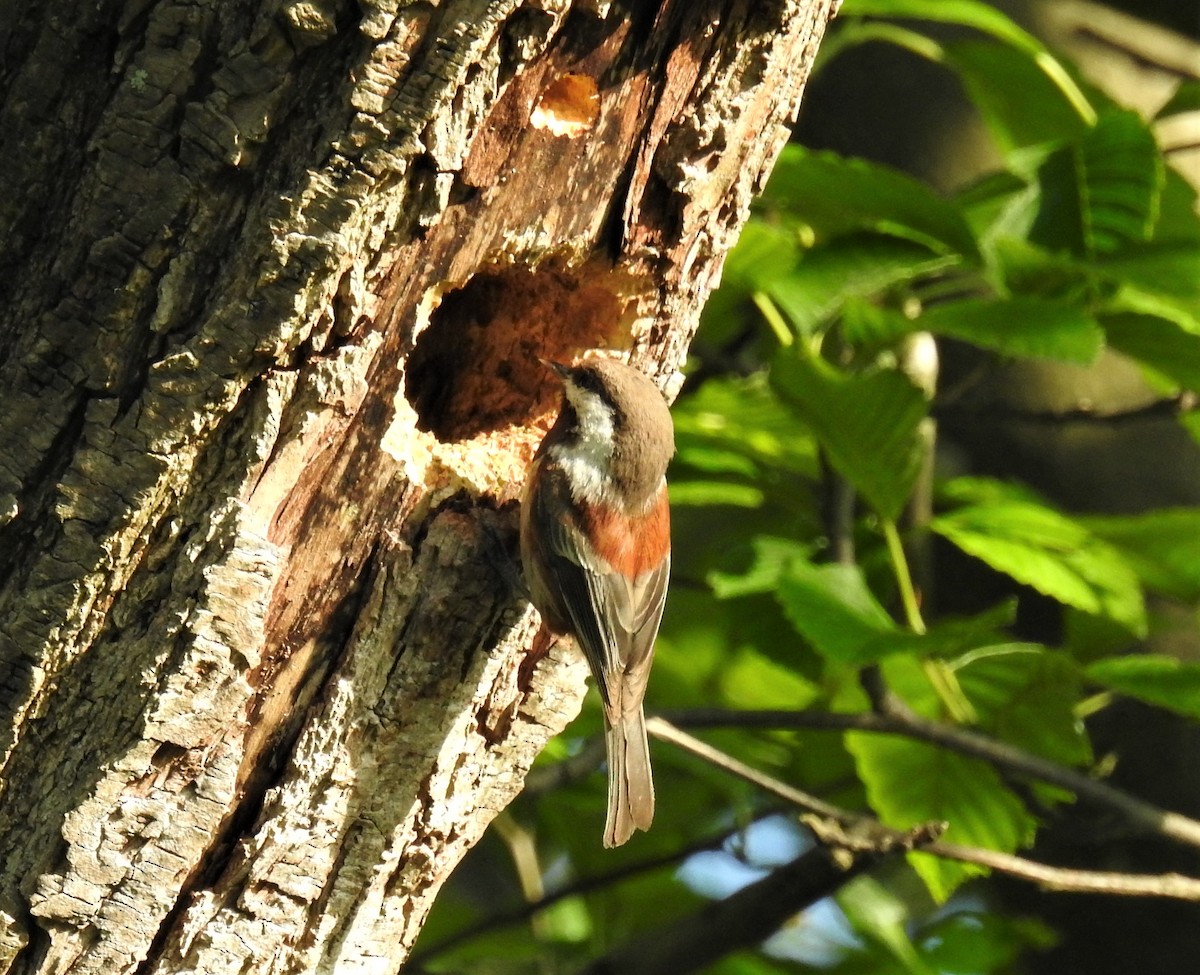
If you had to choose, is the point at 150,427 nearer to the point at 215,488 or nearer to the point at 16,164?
the point at 215,488

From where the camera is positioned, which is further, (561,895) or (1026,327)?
(561,895)

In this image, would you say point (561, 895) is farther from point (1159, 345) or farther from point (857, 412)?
point (1159, 345)

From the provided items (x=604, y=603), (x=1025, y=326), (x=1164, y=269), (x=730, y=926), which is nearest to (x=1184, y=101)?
(x=1164, y=269)

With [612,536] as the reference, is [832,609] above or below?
below

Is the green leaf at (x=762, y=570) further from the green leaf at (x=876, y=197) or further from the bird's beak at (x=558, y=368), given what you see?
the green leaf at (x=876, y=197)

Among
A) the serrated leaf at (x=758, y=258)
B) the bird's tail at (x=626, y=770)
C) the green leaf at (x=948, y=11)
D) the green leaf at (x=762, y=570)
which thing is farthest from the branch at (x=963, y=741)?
the green leaf at (x=948, y=11)

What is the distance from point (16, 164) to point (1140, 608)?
2.74 m

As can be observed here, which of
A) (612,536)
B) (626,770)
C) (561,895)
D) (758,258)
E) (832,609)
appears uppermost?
(758,258)

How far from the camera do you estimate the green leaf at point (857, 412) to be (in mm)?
3260

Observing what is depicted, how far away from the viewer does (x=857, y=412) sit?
Result: 3283 mm

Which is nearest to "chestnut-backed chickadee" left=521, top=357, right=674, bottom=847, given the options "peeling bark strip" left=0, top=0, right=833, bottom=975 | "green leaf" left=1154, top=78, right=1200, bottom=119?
"peeling bark strip" left=0, top=0, right=833, bottom=975

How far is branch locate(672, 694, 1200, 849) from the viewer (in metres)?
3.43

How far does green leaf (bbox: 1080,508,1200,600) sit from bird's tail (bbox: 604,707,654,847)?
1.31 metres

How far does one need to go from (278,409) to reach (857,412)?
1499mm
